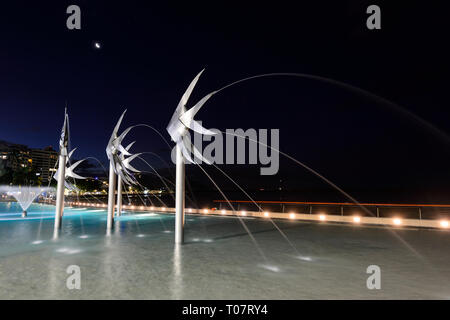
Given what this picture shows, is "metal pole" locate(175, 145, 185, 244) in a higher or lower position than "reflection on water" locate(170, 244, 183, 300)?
higher

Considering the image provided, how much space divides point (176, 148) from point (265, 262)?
7.45 meters

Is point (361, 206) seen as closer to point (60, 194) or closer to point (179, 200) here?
point (179, 200)

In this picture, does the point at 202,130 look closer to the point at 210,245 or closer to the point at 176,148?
the point at 176,148

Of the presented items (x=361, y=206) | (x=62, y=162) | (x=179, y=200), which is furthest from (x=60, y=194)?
(x=361, y=206)

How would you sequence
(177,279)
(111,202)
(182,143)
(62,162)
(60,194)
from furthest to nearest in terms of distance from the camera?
(111,202) → (62,162) → (60,194) → (182,143) → (177,279)

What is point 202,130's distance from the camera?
541 inches

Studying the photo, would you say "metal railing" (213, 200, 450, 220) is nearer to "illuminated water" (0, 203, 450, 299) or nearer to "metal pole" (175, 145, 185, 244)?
"illuminated water" (0, 203, 450, 299)

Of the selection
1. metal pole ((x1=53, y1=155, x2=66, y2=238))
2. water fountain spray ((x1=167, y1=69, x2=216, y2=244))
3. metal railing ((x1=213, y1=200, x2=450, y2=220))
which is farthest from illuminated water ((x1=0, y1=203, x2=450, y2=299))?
metal pole ((x1=53, y1=155, x2=66, y2=238))

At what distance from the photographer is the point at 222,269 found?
29.7 feet

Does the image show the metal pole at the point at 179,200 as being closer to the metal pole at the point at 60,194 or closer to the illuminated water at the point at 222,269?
the illuminated water at the point at 222,269

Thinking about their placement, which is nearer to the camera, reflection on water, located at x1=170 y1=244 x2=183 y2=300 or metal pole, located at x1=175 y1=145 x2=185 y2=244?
reflection on water, located at x1=170 y1=244 x2=183 y2=300

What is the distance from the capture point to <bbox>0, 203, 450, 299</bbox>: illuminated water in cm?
679

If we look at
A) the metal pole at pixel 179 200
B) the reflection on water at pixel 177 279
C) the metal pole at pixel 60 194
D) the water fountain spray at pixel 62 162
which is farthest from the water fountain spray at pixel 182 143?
the water fountain spray at pixel 62 162
